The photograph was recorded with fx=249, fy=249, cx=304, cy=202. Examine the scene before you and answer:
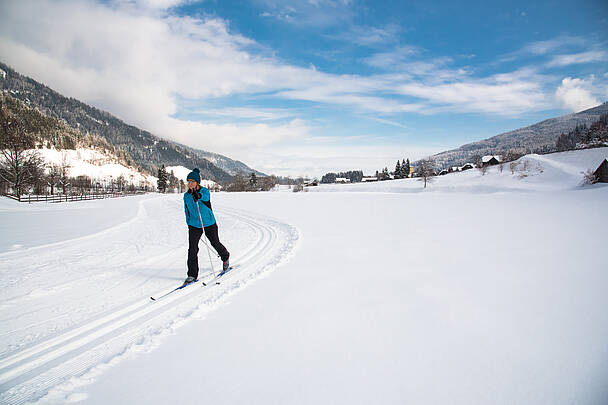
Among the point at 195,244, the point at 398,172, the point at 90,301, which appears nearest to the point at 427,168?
the point at 398,172

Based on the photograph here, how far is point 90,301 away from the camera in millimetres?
4125

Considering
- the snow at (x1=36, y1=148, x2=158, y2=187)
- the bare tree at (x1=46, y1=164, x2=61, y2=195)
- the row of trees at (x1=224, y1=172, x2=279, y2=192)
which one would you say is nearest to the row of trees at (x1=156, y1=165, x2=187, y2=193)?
the snow at (x1=36, y1=148, x2=158, y2=187)

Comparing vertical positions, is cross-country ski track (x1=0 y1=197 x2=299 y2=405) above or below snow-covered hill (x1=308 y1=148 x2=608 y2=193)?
below

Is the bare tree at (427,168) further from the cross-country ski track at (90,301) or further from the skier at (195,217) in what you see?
the skier at (195,217)

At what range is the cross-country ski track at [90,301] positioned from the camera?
261cm

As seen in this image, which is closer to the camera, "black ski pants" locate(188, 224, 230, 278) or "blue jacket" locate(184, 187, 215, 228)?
"black ski pants" locate(188, 224, 230, 278)

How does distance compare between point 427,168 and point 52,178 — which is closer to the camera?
point 52,178

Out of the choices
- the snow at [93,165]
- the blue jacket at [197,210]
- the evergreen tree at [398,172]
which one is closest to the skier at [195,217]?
the blue jacket at [197,210]

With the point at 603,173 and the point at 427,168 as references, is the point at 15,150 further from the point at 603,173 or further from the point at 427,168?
the point at 603,173

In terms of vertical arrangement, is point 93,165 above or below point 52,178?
above

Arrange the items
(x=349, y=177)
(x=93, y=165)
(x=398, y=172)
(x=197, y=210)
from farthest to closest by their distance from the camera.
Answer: (x=349, y=177) < (x=93, y=165) < (x=398, y=172) < (x=197, y=210)

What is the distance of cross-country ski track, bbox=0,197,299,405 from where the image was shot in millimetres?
2613

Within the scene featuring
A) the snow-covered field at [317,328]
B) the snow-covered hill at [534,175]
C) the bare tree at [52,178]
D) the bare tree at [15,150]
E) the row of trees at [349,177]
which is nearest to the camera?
the snow-covered field at [317,328]

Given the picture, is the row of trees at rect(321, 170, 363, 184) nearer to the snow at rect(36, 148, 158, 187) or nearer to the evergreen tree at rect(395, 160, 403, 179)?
the evergreen tree at rect(395, 160, 403, 179)
